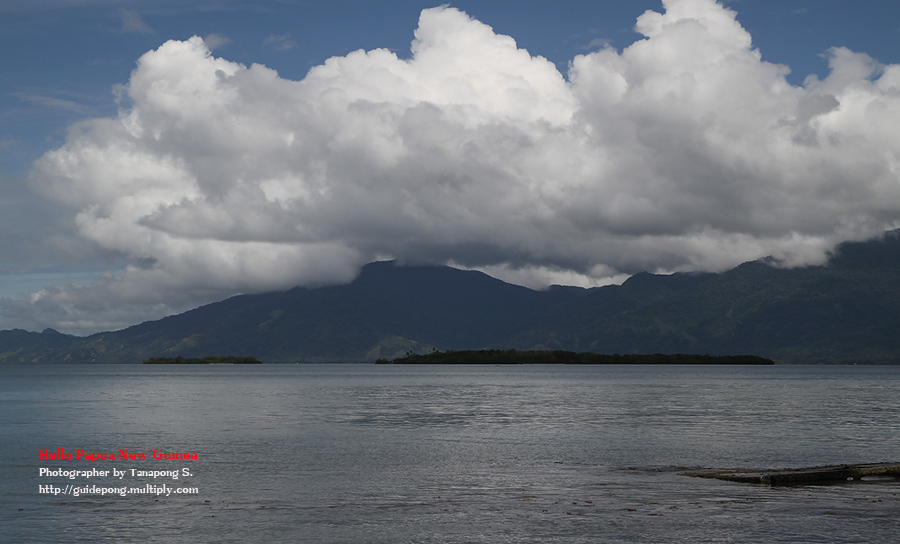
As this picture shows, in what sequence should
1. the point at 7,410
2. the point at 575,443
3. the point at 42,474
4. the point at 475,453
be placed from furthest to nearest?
the point at 7,410 < the point at 575,443 < the point at 475,453 < the point at 42,474

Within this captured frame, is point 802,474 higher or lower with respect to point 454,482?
higher

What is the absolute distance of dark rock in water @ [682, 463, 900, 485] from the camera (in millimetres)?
47125

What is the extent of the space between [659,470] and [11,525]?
40.2 m

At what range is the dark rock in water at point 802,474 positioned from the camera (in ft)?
155

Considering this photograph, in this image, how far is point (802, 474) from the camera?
47.7m

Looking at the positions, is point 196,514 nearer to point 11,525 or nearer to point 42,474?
point 11,525

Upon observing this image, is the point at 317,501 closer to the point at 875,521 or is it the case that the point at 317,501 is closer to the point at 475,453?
the point at 475,453

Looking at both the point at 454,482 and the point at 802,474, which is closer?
the point at 802,474

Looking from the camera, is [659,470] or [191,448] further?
[191,448]

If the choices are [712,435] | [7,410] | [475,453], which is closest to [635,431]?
[712,435]

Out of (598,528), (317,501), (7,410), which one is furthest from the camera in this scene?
(7,410)

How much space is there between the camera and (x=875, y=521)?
36.0m

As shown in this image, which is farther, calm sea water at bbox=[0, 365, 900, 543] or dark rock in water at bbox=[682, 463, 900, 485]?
dark rock in water at bbox=[682, 463, 900, 485]

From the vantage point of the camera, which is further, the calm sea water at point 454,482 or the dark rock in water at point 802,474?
the dark rock in water at point 802,474
